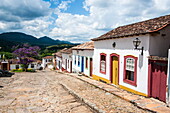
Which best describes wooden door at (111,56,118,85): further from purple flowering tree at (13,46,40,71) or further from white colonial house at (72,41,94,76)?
purple flowering tree at (13,46,40,71)

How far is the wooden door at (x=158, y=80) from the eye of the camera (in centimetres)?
607

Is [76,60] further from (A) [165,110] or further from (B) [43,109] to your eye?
(A) [165,110]

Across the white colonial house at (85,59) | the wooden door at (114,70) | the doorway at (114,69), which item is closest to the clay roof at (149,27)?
the doorway at (114,69)

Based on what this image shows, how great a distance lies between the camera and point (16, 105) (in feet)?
20.7

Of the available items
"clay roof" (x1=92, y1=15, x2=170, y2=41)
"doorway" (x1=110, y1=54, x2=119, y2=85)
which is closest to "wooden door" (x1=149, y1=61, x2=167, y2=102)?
"clay roof" (x1=92, y1=15, x2=170, y2=41)

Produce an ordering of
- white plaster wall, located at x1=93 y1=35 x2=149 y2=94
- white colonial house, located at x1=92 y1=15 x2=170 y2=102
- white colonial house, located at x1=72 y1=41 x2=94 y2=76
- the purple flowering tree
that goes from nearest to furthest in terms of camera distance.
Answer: white colonial house, located at x1=92 y1=15 x2=170 y2=102, white plaster wall, located at x1=93 y1=35 x2=149 y2=94, white colonial house, located at x1=72 y1=41 x2=94 y2=76, the purple flowering tree

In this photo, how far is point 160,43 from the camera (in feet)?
23.1

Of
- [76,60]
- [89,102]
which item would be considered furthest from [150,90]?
[76,60]

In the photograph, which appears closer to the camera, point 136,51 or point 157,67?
point 157,67

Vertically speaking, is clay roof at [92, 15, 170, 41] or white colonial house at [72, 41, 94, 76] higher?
clay roof at [92, 15, 170, 41]

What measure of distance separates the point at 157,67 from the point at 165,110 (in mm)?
1896

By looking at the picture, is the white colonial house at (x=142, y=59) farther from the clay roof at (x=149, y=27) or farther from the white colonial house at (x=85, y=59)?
the white colonial house at (x=85, y=59)

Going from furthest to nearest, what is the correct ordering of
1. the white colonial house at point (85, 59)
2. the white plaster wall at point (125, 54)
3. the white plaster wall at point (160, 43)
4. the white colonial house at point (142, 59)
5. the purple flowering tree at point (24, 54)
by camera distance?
the purple flowering tree at point (24, 54) → the white colonial house at point (85, 59) → the white plaster wall at point (125, 54) → the white plaster wall at point (160, 43) → the white colonial house at point (142, 59)

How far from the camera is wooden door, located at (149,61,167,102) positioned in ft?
19.9
